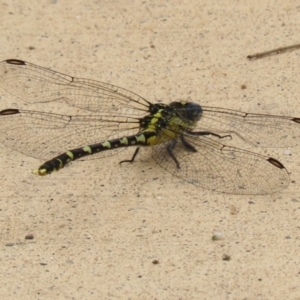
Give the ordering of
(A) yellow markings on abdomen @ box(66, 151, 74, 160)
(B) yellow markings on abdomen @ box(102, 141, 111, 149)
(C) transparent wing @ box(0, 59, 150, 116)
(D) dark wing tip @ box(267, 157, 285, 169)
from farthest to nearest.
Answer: (C) transparent wing @ box(0, 59, 150, 116), (B) yellow markings on abdomen @ box(102, 141, 111, 149), (A) yellow markings on abdomen @ box(66, 151, 74, 160), (D) dark wing tip @ box(267, 157, 285, 169)

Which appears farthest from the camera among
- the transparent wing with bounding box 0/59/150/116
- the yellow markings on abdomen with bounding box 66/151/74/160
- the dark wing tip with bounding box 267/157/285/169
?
the transparent wing with bounding box 0/59/150/116

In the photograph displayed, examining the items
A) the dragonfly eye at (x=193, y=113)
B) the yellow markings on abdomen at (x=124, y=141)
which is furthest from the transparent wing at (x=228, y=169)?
the yellow markings on abdomen at (x=124, y=141)

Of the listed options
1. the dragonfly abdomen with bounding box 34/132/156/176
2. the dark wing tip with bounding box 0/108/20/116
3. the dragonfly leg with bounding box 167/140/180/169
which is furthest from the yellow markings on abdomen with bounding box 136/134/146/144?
the dark wing tip with bounding box 0/108/20/116

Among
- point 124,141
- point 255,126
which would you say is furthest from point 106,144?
point 255,126

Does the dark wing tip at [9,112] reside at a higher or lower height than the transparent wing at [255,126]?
lower

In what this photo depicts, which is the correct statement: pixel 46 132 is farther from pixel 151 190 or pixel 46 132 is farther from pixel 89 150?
pixel 151 190

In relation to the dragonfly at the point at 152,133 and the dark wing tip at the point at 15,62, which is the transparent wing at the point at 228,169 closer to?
the dragonfly at the point at 152,133

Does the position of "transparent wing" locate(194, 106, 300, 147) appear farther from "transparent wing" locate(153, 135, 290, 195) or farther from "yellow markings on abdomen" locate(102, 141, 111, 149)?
"yellow markings on abdomen" locate(102, 141, 111, 149)
